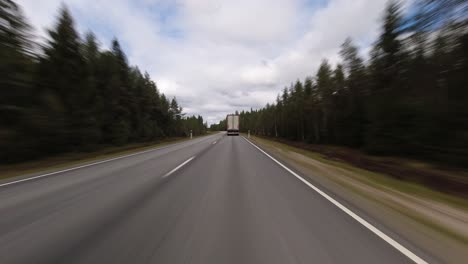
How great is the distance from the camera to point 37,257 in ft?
9.34

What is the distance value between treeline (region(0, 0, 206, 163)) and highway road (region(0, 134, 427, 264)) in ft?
31.3

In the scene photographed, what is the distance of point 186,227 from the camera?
12.4 feet

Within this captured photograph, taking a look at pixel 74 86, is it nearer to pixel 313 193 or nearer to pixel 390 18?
pixel 313 193

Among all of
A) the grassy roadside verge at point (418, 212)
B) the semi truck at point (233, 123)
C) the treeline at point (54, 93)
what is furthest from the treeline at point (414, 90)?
the semi truck at point (233, 123)

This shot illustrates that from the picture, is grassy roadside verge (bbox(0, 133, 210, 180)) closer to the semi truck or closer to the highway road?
the highway road

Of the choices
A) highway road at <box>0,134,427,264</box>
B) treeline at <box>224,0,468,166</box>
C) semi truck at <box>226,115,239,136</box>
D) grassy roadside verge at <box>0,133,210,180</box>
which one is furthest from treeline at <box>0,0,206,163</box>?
semi truck at <box>226,115,239,136</box>

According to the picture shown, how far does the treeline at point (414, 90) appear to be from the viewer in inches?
419

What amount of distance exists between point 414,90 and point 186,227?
52.7 ft

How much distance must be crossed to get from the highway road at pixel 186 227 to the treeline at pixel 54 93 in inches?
375

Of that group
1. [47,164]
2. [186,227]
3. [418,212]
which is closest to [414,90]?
[418,212]

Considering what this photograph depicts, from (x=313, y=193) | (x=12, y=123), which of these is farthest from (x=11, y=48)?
(x=313, y=193)

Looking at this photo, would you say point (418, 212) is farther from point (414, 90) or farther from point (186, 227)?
point (414, 90)

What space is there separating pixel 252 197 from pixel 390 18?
22.0m

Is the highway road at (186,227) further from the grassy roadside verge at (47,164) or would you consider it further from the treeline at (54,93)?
the treeline at (54,93)
